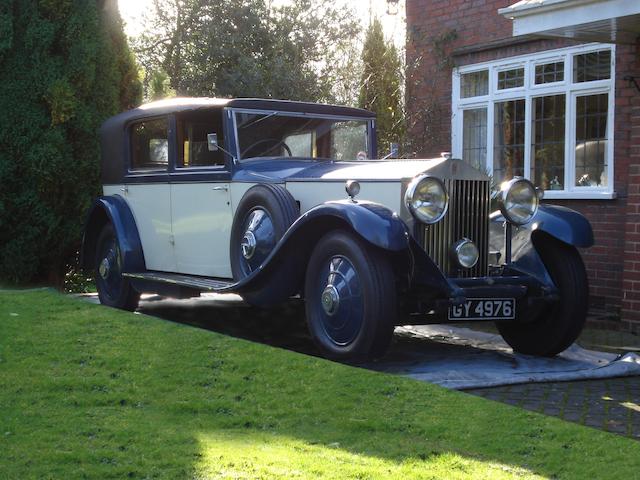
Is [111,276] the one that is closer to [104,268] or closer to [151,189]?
[104,268]

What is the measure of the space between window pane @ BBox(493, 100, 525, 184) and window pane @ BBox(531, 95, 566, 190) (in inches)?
7.6

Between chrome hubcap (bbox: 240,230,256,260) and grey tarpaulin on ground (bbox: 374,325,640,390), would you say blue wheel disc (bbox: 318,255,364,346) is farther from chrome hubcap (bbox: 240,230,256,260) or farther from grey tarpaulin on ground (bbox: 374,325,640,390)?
chrome hubcap (bbox: 240,230,256,260)

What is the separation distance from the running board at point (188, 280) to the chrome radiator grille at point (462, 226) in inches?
61.3

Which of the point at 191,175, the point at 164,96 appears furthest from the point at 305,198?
the point at 164,96

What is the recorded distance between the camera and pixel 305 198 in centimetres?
686

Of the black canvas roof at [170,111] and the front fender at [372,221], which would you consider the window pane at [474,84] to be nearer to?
the black canvas roof at [170,111]

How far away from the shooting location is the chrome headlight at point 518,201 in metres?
6.54

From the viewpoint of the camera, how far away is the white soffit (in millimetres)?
7430

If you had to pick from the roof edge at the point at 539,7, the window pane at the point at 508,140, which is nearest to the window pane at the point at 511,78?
the window pane at the point at 508,140

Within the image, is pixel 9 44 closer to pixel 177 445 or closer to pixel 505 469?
pixel 177 445

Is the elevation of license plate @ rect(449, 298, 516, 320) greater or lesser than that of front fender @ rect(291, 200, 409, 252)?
lesser

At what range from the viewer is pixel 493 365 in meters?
6.21

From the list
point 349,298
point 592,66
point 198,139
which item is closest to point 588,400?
point 349,298

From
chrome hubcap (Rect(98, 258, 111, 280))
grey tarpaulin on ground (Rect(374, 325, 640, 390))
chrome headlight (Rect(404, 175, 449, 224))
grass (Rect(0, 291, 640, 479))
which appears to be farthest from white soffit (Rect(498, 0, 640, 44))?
chrome hubcap (Rect(98, 258, 111, 280))
